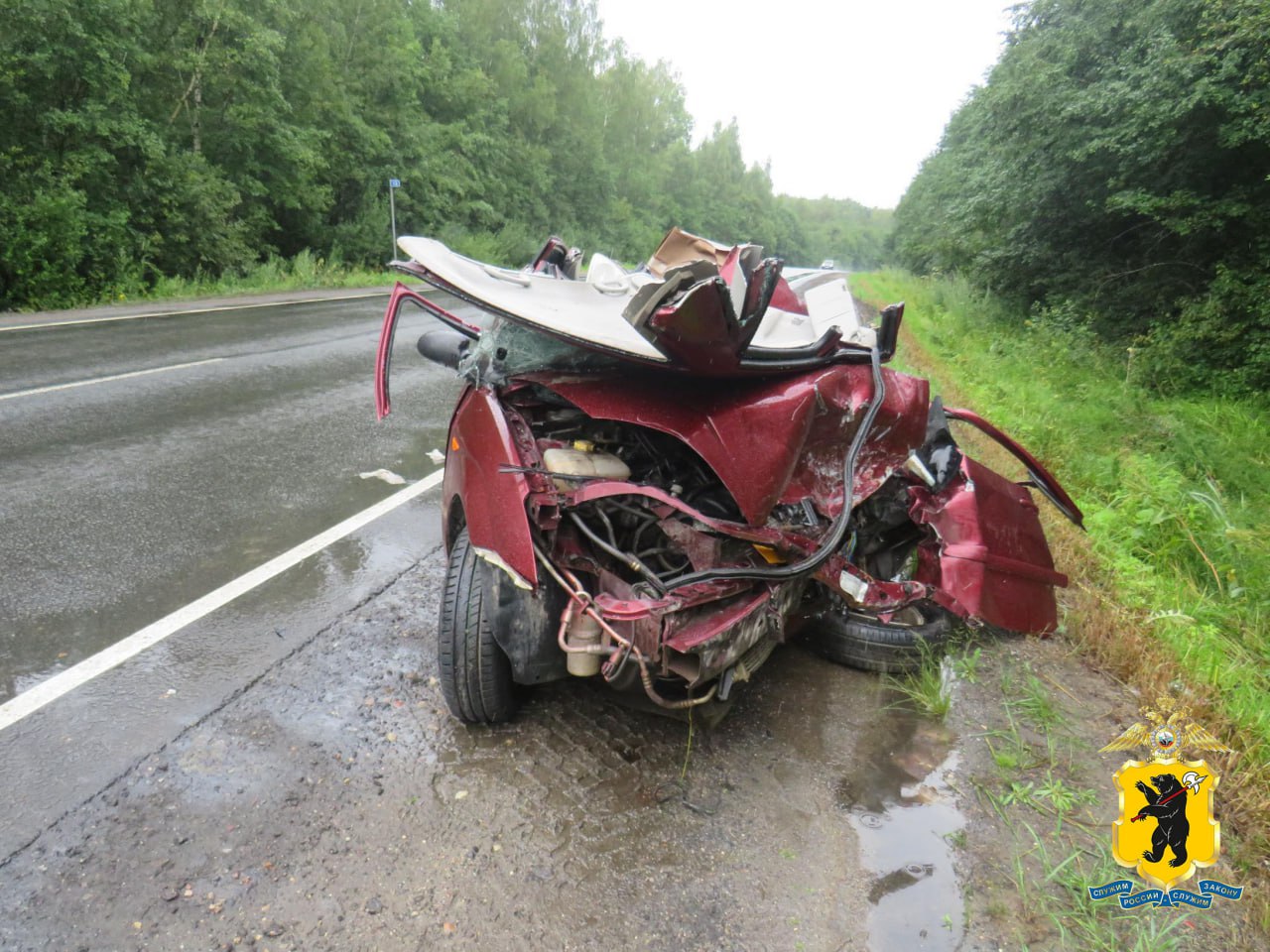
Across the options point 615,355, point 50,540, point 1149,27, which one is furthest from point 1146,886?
point 1149,27

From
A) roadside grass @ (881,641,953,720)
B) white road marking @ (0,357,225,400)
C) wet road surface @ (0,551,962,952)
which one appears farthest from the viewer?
white road marking @ (0,357,225,400)

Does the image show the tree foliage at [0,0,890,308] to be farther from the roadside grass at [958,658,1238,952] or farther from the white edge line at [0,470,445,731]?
the roadside grass at [958,658,1238,952]

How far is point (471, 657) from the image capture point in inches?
103

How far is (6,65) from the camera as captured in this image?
39.7ft

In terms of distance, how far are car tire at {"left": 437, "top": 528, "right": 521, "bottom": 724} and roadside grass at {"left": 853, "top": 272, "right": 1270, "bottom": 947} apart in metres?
1.97

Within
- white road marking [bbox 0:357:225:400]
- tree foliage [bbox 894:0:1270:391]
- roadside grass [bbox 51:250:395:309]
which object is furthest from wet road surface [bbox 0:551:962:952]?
roadside grass [bbox 51:250:395:309]

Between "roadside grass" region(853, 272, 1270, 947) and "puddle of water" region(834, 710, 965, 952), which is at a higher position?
"roadside grass" region(853, 272, 1270, 947)

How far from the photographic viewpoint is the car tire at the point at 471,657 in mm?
2625

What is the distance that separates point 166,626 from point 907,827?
123 inches

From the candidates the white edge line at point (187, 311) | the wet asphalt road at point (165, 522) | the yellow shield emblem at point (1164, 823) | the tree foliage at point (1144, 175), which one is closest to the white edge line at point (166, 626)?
the wet asphalt road at point (165, 522)

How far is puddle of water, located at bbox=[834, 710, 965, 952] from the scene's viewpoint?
209cm

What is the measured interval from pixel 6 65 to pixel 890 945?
16.7 m

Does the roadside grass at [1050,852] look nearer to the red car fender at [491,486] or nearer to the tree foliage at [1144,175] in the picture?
the red car fender at [491,486]

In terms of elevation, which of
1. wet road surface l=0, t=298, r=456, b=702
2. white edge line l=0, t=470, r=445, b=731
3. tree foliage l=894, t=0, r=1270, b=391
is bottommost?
wet road surface l=0, t=298, r=456, b=702
